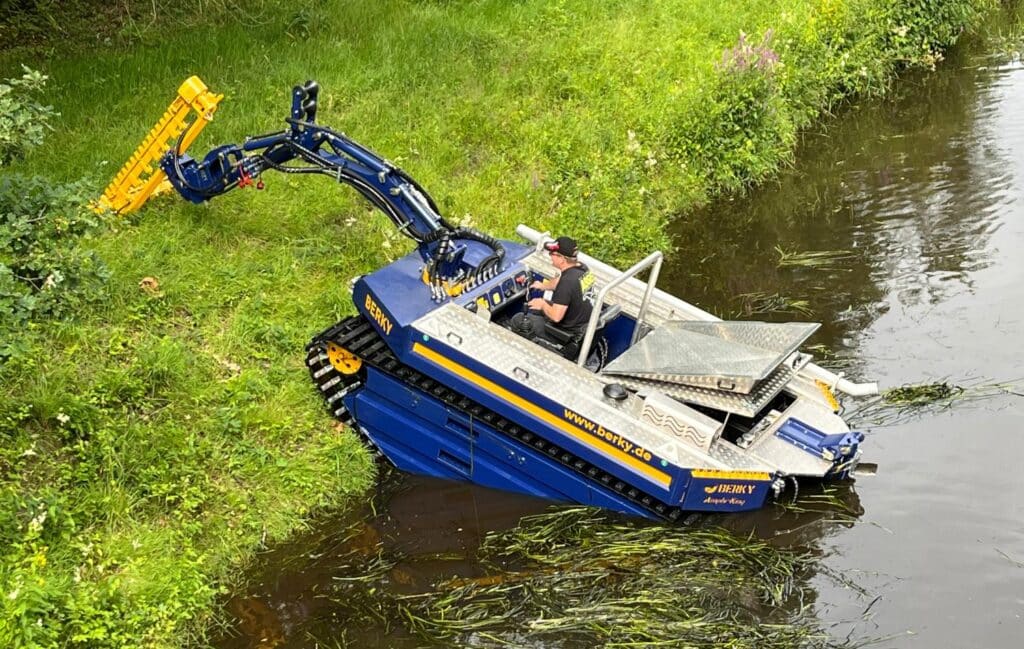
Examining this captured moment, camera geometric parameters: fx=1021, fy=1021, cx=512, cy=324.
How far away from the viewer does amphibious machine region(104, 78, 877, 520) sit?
23.7ft

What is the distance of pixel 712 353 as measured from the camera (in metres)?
Result: 7.57

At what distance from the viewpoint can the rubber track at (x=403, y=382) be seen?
7.32 meters

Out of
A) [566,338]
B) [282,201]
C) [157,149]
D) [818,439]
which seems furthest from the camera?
[282,201]

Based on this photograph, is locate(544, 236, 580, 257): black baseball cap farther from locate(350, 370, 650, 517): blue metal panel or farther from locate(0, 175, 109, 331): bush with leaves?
locate(0, 175, 109, 331): bush with leaves

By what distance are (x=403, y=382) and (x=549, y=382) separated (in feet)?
4.05

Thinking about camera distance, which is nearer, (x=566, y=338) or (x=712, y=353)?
(x=712, y=353)

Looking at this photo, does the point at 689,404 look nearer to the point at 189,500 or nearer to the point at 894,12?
the point at 189,500

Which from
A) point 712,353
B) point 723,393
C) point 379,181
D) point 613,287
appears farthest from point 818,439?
point 379,181

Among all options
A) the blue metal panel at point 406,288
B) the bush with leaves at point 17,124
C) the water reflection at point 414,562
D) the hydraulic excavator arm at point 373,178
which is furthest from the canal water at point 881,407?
the bush with leaves at point 17,124

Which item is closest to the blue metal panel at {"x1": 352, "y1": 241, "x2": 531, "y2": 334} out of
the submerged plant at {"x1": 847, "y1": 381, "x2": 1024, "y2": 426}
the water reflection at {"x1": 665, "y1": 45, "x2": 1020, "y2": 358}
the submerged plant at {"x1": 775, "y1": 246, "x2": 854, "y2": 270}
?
the water reflection at {"x1": 665, "y1": 45, "x2": 1020, "y2": 358}

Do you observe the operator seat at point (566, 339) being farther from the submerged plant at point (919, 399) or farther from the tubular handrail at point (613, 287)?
the submerged plant at point (919, 399)

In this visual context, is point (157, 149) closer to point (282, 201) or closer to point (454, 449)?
point (282, 201)

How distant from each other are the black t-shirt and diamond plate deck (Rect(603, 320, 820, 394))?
509mm

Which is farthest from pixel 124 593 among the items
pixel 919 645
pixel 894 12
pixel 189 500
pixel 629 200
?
pixel 894 12
